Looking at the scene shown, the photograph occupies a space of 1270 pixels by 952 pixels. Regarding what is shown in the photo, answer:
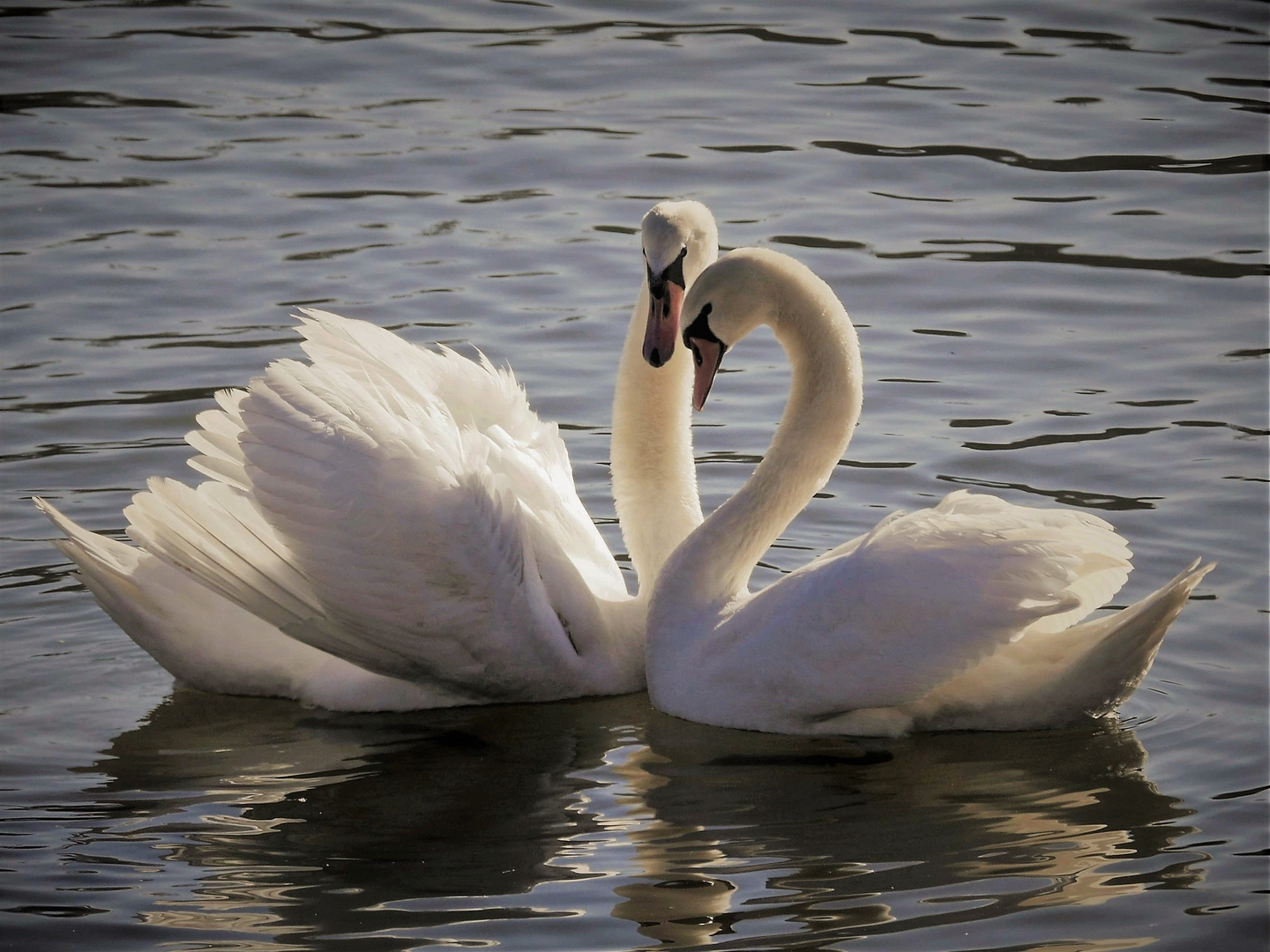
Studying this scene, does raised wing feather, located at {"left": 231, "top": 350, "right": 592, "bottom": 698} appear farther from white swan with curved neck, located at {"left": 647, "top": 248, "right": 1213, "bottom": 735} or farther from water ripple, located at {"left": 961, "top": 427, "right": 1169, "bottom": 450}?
water ripple, located at {"left": 961, "top": 427, "right": 1169, "bottom": 450}

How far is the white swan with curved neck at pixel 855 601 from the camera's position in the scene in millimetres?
6680

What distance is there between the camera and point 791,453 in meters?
7.65

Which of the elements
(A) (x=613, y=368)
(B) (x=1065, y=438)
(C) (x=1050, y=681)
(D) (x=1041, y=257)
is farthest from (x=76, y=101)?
(C) (x=1050, y=681)

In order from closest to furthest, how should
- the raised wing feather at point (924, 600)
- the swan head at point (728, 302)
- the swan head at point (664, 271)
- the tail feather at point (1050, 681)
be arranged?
the raised wing feather at point (924, 600)
the tail feather at point (1050, 681)
the swan head at point (728, 302)
the swan head at point (664, 271)

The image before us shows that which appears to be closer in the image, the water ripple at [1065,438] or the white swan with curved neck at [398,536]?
the white swan with curved neck at [398,536]

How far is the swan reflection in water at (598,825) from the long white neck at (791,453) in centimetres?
57

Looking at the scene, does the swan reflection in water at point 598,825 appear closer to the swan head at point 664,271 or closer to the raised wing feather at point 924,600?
the raised wing feather at point 924,600

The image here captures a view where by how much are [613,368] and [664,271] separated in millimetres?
3793

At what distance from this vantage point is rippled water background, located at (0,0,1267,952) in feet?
20.0

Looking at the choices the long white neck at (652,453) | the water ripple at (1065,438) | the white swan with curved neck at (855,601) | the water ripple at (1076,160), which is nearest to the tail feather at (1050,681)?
the white swan with curved neck at (855,601)

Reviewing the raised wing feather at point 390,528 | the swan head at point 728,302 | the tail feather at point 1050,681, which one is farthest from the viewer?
the swan head at point 728,302

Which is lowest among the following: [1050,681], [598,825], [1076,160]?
[598,825]

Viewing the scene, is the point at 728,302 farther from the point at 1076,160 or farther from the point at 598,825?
the point at 1076,160

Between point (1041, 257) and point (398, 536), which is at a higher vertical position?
point (1041, 257)
